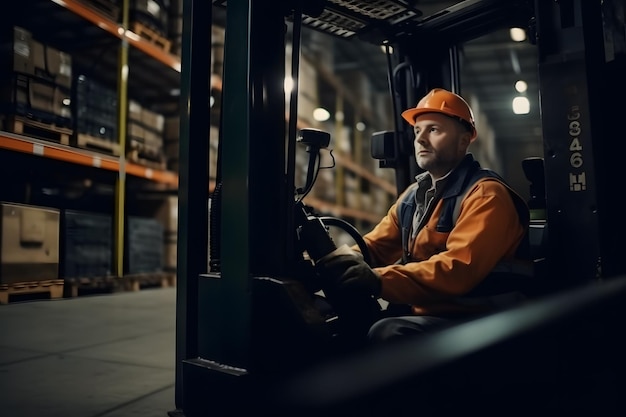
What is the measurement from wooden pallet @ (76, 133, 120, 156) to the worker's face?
4309mm

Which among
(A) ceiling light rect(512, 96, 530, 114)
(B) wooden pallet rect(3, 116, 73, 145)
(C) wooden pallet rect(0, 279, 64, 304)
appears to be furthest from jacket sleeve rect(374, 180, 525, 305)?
(B) wooden pallet rect(3, 116, 73, 145)

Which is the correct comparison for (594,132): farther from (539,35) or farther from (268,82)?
(268,82)

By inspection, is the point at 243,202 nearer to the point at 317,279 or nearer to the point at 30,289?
the point at 317,279

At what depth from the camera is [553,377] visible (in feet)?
5.95

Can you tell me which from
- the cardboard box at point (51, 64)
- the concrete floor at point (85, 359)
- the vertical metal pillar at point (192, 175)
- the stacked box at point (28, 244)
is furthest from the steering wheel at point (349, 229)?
the cardboard box at point (51, 64)

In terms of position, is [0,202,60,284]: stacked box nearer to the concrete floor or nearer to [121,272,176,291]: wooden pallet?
the concrete floor

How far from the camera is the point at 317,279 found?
1957mm

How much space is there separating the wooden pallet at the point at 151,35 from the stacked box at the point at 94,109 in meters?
0.78

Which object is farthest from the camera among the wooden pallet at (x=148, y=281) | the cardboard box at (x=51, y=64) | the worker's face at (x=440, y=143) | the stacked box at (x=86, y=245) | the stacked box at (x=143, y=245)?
the wooden pallet at (x=148, y=281)

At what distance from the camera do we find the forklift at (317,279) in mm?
1716

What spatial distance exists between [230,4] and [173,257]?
5876mm

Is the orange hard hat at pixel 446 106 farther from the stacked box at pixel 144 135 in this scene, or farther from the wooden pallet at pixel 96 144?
the stacked box at pixel 144 135

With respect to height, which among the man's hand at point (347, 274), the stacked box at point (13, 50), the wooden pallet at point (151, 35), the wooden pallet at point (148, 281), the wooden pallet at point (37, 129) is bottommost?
the wooden pallet at point (148, 281)

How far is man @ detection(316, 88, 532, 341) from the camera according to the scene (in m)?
1.89
